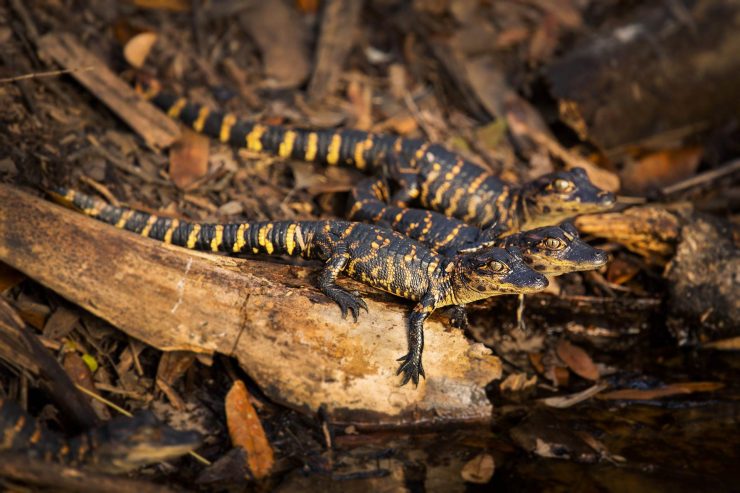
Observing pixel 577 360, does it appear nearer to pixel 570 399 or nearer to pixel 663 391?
pixel 570 399

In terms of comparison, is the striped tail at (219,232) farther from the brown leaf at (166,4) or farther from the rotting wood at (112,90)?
the brown leaf at (166,4)

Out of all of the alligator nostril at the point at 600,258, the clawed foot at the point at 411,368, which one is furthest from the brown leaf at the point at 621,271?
the clawed foot at the point at 411,368

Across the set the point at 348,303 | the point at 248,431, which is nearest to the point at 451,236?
the point at 348,303

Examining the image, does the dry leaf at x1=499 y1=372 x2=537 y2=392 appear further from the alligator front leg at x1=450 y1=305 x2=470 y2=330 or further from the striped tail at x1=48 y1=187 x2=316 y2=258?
the striped tail at x1=48 y1=187 x2=316 y2=258

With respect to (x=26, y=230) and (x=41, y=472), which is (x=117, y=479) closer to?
(x=41, y=472)

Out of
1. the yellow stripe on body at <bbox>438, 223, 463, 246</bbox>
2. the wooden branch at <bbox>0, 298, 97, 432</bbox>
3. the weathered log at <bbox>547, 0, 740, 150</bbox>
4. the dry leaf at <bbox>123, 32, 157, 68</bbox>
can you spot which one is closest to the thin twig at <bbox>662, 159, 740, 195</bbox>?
the weathered log at <bbox>547, 0, 740, 150</bbox>
